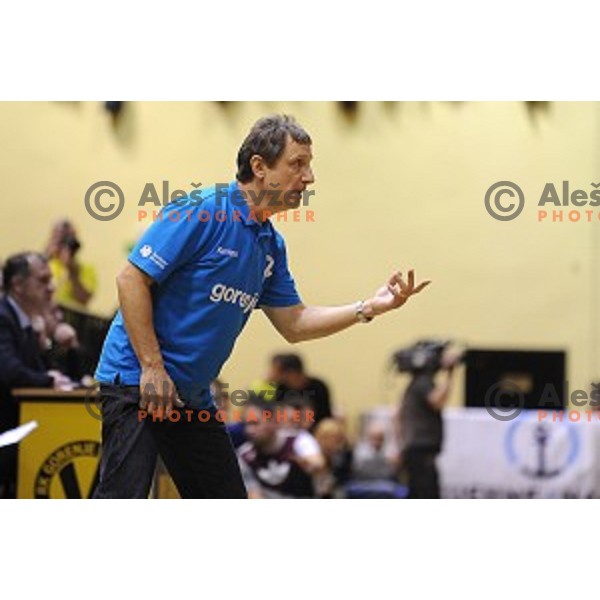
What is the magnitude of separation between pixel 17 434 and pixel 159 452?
148 cm

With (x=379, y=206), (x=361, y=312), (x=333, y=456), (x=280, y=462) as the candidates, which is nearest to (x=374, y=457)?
(x=333, y=456)

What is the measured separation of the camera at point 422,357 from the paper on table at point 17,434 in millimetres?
1468

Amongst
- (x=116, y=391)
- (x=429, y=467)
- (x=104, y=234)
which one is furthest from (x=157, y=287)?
(x=429, y=467)

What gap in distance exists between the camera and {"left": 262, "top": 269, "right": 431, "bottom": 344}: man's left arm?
389 cm

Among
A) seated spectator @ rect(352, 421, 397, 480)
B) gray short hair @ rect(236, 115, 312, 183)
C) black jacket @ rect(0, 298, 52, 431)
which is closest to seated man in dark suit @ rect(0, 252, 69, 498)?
black jacket @ rect(0, 298, 52, 431)

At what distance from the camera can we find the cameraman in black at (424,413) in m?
5.36

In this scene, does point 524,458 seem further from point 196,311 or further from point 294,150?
point 196,311

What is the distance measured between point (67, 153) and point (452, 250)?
5.22ft

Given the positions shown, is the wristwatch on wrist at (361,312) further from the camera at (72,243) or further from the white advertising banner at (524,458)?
the white advertising banner at (524,458)

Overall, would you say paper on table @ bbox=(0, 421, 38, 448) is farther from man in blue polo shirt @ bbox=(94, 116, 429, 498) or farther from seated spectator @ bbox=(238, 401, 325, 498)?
man in blue polo shirt @ bbox=(94, 116, 429, 498)

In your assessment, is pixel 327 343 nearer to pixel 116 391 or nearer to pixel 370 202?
pixel 370 202

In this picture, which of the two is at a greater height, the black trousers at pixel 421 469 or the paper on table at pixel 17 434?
the paper on table at pixel 17 434

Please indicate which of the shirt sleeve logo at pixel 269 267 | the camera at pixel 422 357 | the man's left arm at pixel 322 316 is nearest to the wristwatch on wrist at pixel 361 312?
the man's left arm at pixel 322 316

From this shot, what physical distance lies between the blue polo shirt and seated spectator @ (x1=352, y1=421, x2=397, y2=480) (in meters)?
1.66
